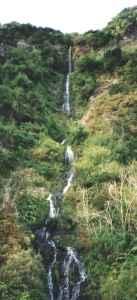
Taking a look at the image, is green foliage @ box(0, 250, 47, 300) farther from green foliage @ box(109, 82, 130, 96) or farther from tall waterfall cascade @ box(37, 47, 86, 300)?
green foliage @ box(109, 82, 130, 96)

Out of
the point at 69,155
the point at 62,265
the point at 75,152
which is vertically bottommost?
the point at 62,265

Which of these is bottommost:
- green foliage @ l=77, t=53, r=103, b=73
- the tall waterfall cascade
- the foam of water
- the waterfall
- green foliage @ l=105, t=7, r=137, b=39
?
the tall waterfall cascade

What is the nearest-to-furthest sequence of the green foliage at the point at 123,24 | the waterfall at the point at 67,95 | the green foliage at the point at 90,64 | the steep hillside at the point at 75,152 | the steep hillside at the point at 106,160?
the steep hillside at the point at 75,152 < the steep hillside at the point at 106,160 < the waterfall at the point at 67,95 < the green foliage at the point at 90,64 < the green foliage at the point at 123,24

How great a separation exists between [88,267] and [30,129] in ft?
61.0

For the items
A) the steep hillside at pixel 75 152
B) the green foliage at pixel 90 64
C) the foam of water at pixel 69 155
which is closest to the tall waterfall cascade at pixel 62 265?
the steep hillside at pixel 75 152

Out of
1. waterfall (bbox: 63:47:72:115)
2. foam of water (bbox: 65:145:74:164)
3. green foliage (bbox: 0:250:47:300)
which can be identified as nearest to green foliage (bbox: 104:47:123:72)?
waterfall (bbox: 63:47:72:115)

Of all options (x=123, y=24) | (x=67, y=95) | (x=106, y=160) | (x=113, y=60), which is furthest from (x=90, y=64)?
(x=106, y=160)

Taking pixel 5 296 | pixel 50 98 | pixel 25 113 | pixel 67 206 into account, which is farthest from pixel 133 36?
pixel 5 296

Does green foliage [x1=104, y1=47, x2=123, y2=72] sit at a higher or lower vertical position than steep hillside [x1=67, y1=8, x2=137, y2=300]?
higher

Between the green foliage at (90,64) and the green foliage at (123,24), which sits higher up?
the green foliage at (123,24)

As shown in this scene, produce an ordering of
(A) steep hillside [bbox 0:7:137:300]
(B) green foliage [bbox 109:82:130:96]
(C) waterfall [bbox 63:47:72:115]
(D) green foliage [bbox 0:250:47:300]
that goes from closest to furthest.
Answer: (D) green foliage [bbox 0:250:47:300] → (A) steep hillside [bbox 0:7:137:300] → (B) green foliage [bbox 109:82:130:96] → (C) waterfall [bbox 63:47:72:115]

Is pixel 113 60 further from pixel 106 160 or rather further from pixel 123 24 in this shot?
pixel 106 160

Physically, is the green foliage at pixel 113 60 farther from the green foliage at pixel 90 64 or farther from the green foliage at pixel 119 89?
the green foliage at pixel 119 89

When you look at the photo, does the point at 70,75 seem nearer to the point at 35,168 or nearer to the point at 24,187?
the point at 35,168
